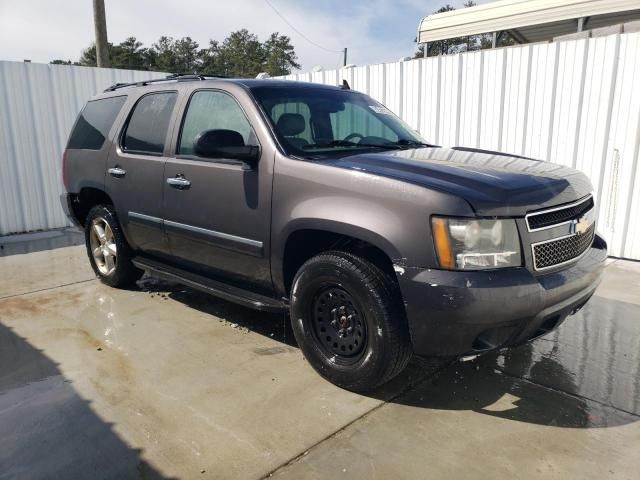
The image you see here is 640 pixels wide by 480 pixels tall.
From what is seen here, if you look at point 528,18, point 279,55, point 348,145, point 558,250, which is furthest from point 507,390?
point 279,55

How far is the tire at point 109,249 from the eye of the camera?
4875 mm

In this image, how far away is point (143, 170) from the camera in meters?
4.31

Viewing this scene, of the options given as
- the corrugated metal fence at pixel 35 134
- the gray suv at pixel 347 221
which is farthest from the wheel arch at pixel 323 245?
the corrugated metal fence at pixel 35 134

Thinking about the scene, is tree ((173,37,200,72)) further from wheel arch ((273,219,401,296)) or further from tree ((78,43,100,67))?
wheel arch ((273,219,401,296))

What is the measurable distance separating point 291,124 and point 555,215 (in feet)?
5.99

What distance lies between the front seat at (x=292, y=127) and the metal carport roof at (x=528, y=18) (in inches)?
370

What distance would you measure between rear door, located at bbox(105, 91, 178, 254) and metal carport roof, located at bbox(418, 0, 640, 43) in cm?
975

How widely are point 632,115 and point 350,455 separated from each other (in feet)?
17.9

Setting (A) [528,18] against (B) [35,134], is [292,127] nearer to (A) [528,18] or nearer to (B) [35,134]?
(B) [35,134]

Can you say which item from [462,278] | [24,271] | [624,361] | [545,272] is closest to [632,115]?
[624,361]

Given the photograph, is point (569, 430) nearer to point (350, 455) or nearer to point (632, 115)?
point (350, 455)

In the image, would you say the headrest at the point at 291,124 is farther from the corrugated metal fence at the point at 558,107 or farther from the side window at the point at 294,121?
the corrugated metal fence at the point at 558,107

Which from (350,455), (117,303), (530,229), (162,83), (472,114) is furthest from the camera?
(472,114)

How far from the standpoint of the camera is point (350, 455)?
254 centimetres
